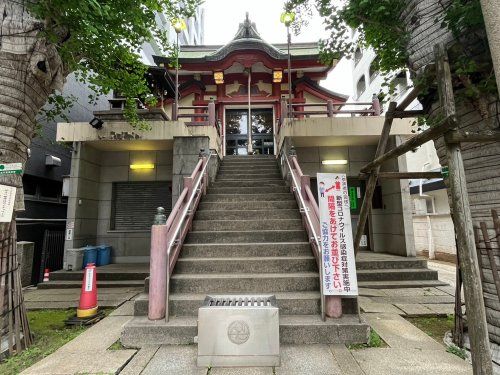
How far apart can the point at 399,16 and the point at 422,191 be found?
1384 cm

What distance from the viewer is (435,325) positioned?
427 centimetres

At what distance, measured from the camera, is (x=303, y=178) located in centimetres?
526

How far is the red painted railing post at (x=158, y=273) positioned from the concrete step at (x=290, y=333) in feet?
0.72

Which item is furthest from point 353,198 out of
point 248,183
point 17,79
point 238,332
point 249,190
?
point 17,79

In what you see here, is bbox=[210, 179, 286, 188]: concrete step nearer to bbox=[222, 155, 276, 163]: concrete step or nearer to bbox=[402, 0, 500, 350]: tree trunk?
bbox=[222, 155, 276, 163]: concrete step

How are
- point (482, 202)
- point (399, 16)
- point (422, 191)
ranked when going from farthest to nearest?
point (422, 191) → point (399, 16) → point (482, 202)

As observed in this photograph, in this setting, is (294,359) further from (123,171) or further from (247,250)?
(123,171)

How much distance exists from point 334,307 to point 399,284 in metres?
3.86

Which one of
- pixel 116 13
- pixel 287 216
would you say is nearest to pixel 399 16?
pixel 287 216

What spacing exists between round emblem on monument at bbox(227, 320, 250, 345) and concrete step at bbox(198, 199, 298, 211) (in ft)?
12.0

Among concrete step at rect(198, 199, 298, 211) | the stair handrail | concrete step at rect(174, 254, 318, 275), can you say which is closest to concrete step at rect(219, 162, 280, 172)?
concrete step at rect(198, 199, 298, 211)

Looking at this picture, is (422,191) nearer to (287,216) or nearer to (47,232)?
(287,216)

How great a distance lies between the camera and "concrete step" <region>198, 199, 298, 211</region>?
6375 mm

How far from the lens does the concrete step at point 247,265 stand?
4418 mm
